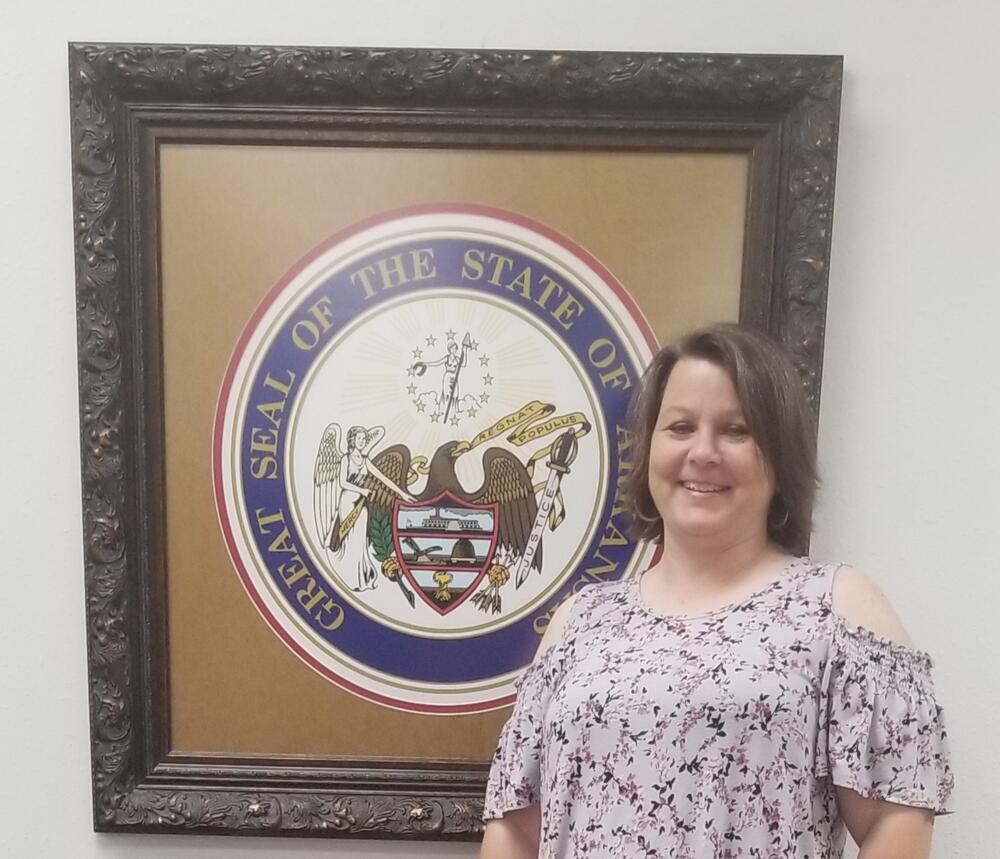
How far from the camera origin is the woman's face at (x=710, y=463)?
27.9 inches

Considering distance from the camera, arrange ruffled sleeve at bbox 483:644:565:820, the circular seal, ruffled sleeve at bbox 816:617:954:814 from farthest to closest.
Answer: the circular seal, ruffled sleeve at bbox 483:644:565:820, ruffled sleeve at bbox 816:617:954:814

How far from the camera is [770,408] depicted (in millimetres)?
702

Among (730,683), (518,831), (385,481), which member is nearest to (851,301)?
(730,683)

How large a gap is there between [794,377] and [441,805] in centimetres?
65

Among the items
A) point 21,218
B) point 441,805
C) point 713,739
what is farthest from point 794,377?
point 21,218

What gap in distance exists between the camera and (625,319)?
89 centimetres

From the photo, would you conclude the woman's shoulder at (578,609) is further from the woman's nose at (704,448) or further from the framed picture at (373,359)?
the woman's nose at (704,448)

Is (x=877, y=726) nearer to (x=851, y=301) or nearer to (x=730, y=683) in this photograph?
(x=730, y=683)

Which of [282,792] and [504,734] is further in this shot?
[282,792]

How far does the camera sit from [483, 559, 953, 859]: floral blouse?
0.65m

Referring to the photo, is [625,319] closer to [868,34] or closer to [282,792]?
[868,34]

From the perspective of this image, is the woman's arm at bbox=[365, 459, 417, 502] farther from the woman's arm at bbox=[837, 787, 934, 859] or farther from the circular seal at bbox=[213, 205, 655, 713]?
the woman's arm at bbox=[837, 787, 934, 859]

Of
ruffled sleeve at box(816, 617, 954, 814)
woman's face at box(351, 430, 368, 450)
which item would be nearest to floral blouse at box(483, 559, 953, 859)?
ruffled sleeve at box(816, 617, 954, 814)

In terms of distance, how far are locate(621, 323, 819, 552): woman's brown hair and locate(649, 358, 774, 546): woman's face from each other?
0.04 ft
